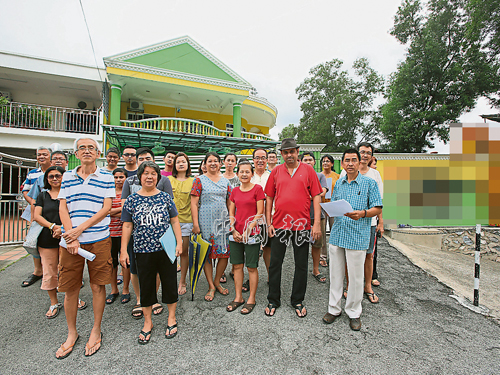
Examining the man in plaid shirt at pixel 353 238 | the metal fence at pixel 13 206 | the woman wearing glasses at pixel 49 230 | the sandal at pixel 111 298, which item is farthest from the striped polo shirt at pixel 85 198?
the metal fence at pixel 13 206

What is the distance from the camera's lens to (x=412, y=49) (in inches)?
695

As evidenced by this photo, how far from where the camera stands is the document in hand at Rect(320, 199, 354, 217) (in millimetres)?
2584

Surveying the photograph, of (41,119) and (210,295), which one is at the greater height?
(41,119)

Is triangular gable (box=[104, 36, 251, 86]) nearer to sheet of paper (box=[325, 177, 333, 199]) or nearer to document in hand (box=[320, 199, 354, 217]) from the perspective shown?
sheet of paper (box=[325, 177, 333, 199])

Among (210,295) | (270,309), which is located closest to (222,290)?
(210,295)

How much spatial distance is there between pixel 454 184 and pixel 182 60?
41.7 feet

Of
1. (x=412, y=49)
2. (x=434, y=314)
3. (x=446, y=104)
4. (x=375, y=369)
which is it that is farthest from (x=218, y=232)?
(x=412, y=49)

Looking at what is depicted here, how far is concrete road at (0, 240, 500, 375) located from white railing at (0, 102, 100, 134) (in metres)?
9.32

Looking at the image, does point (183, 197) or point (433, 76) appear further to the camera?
point (433, 76)

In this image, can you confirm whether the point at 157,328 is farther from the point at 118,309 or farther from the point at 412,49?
the point at 412,49

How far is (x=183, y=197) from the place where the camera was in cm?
349

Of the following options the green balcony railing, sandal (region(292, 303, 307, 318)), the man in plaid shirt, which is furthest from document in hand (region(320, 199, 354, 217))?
the green balcony railing

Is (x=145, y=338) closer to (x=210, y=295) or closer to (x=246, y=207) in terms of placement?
(x=210, y=295)

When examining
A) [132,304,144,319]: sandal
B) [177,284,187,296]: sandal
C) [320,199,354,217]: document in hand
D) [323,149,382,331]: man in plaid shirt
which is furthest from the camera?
[177,284,187,296]: sandal
